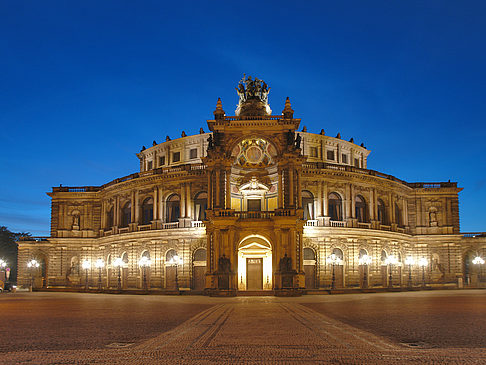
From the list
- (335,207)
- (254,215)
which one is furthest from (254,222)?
(335,207)

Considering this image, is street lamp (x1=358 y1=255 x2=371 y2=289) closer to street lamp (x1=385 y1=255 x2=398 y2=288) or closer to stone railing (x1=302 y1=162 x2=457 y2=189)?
street lamp (x1=385 y1=255 x2=398 y2=288)

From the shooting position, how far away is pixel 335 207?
58.5 m

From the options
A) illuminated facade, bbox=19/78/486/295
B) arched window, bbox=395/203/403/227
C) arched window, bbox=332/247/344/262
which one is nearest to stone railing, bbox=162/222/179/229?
illuminated facade, bbox=19/78/486/295

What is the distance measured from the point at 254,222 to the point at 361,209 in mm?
18553

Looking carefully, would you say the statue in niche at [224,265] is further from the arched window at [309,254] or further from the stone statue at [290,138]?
the arched window at [309,254]

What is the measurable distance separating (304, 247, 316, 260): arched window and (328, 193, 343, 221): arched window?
16.8ft

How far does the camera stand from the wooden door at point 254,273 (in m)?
53.1

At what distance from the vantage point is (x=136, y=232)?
197 feet

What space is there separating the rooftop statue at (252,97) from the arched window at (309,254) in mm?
16273

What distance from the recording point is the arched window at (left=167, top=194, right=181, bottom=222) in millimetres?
59594

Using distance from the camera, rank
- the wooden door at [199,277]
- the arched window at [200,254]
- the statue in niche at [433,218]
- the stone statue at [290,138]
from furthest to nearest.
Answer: the statue in niche at [433,218] < the arched window at [200,254] < the wooden door at [199,277] < the stone statue at [290,138]

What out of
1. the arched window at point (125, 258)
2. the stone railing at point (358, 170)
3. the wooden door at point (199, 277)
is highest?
the stone railing at point (358, 170)

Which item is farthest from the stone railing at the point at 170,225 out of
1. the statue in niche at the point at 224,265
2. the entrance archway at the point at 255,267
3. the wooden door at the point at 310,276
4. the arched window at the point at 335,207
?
the arched window at the point at 335,207

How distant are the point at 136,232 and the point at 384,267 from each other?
30.0 meters
